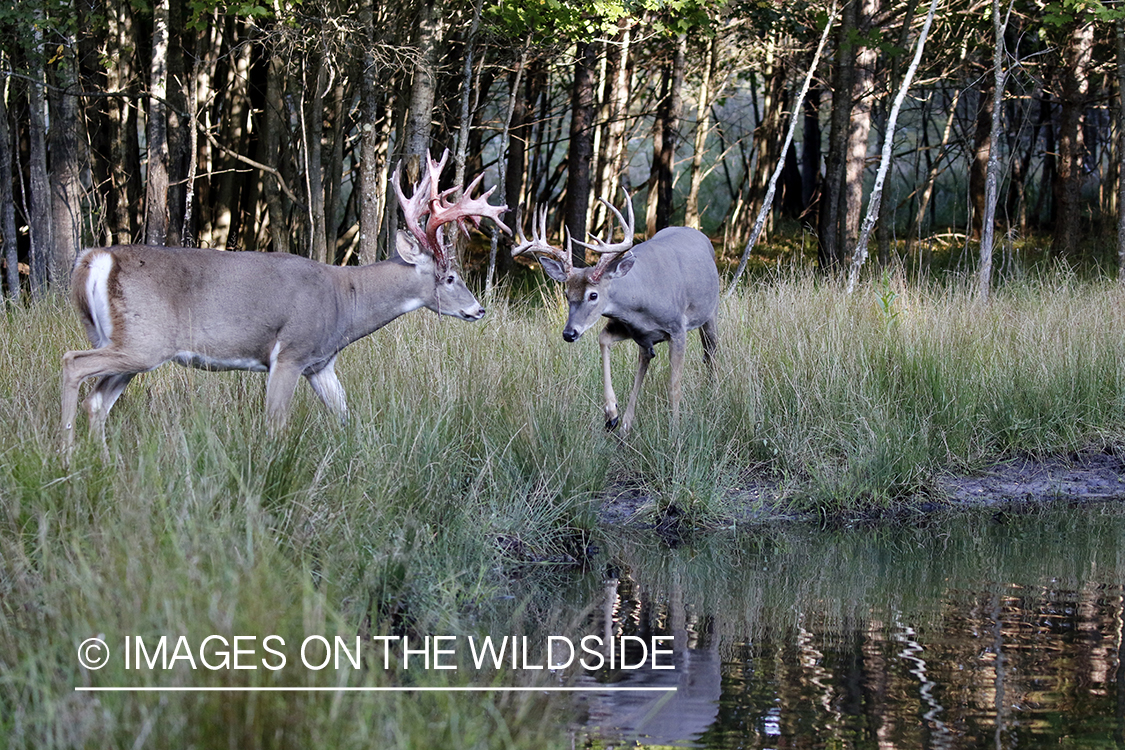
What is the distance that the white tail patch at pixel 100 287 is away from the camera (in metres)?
6.27

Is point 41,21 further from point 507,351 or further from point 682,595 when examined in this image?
point 682,595

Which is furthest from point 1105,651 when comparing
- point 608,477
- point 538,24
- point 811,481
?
point 538,24

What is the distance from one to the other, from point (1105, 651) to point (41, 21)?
10.1 metres

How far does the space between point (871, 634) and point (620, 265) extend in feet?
11.1

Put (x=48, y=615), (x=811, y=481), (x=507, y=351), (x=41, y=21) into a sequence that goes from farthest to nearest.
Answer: (x=41, y=21) < (x=507, y=351) < (x=811, y=481) < (x=48, y=615)

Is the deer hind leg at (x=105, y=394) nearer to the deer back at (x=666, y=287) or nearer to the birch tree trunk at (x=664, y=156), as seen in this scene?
the deer back at (x=666, y=287)

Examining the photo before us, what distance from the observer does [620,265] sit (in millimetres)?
7754

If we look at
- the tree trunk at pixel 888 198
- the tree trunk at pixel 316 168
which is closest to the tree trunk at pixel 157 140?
the tree trunk at pixel 316 168

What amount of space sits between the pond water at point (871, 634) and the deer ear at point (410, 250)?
87.0 inches

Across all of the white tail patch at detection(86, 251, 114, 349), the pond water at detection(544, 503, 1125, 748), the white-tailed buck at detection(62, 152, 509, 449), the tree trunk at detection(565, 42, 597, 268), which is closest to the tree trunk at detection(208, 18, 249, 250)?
the tree trunk at detection(565, 42, 597, 268)

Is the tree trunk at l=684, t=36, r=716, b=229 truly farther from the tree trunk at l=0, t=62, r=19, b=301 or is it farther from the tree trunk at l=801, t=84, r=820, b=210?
the tree trunk at l=0, t=62, r=19, b=301

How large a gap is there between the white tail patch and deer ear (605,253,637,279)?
10.0ft

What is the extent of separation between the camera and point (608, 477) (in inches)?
297

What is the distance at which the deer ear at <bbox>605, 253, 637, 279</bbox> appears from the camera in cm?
772
